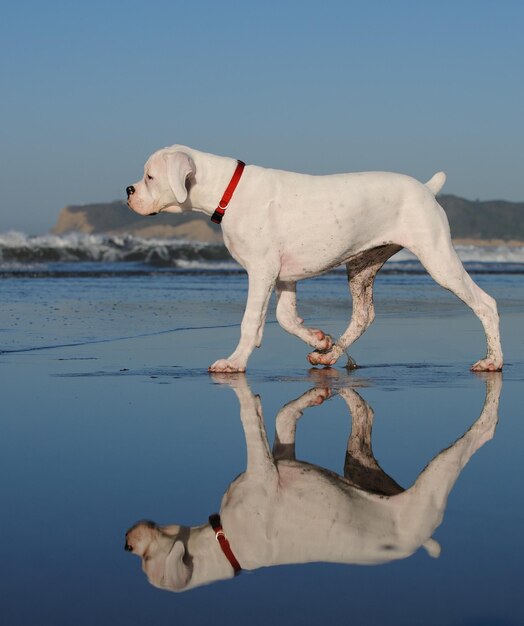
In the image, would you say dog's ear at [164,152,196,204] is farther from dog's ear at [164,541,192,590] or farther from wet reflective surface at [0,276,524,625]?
dog's ear at [164,541,192,590]

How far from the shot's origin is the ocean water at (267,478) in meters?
2.41

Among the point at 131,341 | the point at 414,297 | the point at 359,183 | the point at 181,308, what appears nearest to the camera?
the point at 359,183

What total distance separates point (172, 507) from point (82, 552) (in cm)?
48

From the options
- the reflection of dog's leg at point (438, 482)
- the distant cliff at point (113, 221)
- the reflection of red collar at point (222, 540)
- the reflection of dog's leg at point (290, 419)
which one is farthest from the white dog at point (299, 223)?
the distant cliff at point (113, 221)

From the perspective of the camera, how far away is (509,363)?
7.12 meters

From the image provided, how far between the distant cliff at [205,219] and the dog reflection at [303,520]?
43721mm

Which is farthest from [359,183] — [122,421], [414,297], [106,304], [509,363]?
[414,297]

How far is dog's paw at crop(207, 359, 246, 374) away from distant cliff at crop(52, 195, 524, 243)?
41.0 metres

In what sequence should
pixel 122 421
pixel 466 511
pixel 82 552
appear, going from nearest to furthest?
pixel 82 552
pixel 466 511
pixel 122 421

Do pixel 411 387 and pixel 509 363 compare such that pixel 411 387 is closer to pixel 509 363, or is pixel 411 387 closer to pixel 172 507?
pixel 509 363

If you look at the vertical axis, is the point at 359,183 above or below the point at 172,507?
above

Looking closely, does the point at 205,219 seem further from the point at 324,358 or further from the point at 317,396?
the point at 317,396

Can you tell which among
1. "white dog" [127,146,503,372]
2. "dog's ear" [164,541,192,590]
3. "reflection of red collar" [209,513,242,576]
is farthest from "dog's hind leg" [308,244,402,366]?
"dog's ear" [164,541,192,590]

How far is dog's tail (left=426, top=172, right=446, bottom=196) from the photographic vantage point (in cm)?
738
